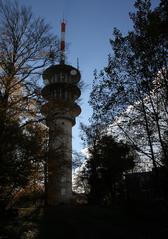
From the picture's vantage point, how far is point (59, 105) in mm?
14055

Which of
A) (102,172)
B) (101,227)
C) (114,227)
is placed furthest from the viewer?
(102,172)

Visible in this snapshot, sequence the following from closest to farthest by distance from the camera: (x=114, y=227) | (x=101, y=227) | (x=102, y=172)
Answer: (x=101, y=227)
(x=114, y=227)
(x=102, y=172)

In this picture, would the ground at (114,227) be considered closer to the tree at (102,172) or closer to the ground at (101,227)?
the ground at (101,227)

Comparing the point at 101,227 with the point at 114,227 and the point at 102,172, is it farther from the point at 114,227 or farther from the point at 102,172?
the point at 102,172

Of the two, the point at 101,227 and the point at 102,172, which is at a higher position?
the point at 102,172

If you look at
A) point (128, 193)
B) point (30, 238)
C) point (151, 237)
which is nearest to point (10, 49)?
point (30, 238)

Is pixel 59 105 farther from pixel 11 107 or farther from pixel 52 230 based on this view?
pixel 52 230

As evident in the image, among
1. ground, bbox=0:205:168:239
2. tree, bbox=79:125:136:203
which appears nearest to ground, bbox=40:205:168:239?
ground, bbox=0:205:168:239

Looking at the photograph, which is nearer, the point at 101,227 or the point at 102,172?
the point at 101,227

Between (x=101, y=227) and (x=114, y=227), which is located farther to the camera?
(x=114, y=227)

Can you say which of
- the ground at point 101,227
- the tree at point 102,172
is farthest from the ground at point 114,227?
the tree at point 102,172

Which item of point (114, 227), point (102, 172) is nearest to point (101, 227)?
point (114, 227)

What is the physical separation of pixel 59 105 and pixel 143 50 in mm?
5297

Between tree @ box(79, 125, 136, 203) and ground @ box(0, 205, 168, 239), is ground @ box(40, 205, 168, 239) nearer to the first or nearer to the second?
ground @ box(0, 205, 168, 239)
